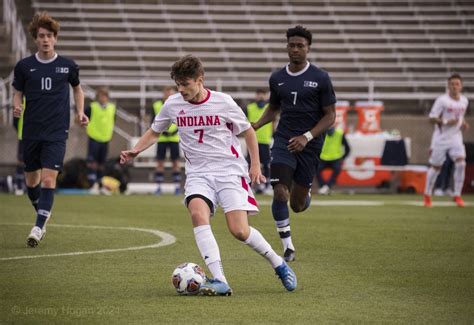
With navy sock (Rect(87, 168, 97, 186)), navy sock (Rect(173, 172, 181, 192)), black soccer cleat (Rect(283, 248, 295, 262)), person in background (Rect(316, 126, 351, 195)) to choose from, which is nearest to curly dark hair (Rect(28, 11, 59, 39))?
black soccer cleat (Rect(283, 248, 295, 262))

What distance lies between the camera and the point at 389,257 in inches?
423

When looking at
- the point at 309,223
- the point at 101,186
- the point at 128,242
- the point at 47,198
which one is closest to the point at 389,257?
the point at 128,242

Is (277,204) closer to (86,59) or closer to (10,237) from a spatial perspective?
(10,237)

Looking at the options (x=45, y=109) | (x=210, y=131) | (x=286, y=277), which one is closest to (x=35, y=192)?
(x=45, y=109)

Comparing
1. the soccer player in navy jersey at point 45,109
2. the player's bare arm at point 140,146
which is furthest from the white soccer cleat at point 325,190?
the player's bare arm at point 140,146

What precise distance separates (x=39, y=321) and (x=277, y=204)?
14.2 ft

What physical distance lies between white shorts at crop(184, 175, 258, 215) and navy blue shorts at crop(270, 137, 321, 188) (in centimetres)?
238

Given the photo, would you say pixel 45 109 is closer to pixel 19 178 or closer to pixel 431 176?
pixel 431 176

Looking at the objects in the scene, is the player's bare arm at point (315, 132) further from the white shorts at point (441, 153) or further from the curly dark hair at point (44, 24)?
the white shorts at point (441, 153)

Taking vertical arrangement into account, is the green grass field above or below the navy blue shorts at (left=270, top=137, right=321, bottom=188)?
below

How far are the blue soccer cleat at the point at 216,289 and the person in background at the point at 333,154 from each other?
684 inches

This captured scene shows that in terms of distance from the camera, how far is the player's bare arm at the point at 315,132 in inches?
409

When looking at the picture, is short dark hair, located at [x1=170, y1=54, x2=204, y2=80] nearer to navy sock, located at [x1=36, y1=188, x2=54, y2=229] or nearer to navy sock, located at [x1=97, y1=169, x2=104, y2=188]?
navy sock, located at [x1=36, y1=188, x2=54, y2=229]

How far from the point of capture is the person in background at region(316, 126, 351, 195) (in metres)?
25.4
